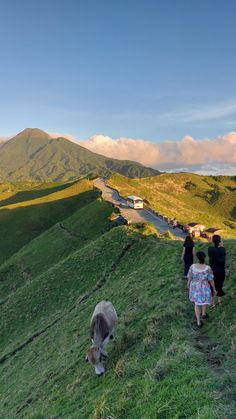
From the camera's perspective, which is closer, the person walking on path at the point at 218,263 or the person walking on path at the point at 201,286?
the person walking on path at the point at 201,286

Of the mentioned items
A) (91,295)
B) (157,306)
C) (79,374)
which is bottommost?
(91,295)

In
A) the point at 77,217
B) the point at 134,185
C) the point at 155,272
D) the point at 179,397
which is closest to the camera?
the point at 179,397

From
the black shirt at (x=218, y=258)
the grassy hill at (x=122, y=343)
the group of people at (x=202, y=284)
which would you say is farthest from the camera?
the black shirt at (x=218, y=258)

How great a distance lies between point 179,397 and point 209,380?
115cm

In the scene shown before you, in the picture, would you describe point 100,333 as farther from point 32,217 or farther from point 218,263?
point 32,217

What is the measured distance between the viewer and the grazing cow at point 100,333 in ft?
50.3

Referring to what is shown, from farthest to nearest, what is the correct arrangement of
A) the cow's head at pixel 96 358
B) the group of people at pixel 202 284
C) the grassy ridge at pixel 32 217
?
the grassy ridge at pixel 32 217
the group of people at pixel 202 284
the cow's head at pixel 96 358

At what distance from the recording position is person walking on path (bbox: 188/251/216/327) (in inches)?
649

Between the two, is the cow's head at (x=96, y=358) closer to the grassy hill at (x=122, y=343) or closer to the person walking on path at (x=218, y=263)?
the grassy hill at (x=122, y=343)

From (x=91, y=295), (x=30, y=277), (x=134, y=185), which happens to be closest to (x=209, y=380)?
(x=91, y=295)

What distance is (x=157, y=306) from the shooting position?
20.2 metres

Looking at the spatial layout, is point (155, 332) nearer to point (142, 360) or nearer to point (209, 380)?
point (142, 360)

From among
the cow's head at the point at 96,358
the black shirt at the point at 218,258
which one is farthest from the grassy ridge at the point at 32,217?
the black shirt at the point at 218,258

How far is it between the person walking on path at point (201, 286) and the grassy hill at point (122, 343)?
0.79 metres
